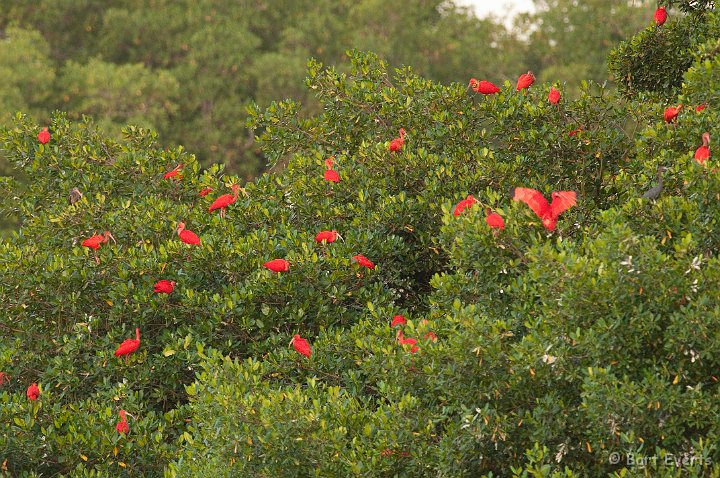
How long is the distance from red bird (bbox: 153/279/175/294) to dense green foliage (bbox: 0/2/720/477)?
0.08 metres

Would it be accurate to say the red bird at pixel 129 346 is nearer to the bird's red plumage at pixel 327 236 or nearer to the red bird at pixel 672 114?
the bird's red plumage at pixel 327 236

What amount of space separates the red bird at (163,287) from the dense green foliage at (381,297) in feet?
0.28

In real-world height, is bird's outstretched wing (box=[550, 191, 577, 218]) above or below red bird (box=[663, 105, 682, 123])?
below

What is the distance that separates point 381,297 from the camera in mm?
7137

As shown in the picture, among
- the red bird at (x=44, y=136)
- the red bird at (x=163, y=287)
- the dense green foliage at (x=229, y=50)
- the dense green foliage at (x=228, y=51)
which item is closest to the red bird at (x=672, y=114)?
the red bird at (x=163, y=287)

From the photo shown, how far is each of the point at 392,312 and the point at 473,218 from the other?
1452 millimetres

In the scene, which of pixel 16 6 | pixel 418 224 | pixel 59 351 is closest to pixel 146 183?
pixel 59 351

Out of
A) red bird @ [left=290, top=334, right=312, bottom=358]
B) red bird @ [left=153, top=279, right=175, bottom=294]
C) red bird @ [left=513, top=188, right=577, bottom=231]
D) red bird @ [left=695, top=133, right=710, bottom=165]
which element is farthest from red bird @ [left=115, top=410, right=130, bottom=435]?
red bird @ [left=695, top=133, right=710, bottom=165]

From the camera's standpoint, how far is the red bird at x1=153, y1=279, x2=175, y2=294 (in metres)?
7.14

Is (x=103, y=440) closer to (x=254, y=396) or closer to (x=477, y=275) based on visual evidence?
(x=254, y=396)

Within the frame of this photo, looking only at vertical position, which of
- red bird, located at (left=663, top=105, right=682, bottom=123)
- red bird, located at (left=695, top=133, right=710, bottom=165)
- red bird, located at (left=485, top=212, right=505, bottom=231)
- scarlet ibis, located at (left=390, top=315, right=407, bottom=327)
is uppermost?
red bird, located at (left=695, top=133, right=710, bottom=165)

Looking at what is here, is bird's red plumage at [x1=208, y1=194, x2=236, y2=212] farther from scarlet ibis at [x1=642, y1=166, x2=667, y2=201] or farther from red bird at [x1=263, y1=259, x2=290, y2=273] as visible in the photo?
scarlet ibis at [x1=642, y1=166, x2=667, y2=201]

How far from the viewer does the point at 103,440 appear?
6473mm

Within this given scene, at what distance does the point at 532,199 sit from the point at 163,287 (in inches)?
111
